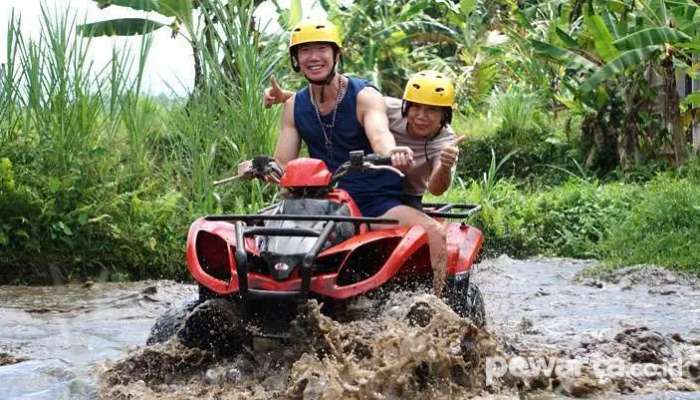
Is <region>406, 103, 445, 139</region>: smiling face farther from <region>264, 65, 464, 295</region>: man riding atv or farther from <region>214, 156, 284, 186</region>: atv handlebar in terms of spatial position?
<region>214, 156, 284, 186</region>: atv handlebar

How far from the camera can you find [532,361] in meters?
5.88

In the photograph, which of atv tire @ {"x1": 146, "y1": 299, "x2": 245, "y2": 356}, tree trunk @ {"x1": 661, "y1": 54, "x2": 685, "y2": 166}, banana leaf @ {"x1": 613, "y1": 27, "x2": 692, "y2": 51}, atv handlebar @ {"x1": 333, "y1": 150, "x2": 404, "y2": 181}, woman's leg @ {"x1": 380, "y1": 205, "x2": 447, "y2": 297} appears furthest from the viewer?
tree trunk @ {"x1": 661, "y1": 54, "x2": 685, "y2": 166}

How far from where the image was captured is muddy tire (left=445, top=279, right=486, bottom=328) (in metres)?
5.46

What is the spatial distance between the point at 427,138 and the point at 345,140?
393mm

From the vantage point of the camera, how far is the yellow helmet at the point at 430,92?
18.6 feet

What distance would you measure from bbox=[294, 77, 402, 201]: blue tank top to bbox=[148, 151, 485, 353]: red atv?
0.95ft

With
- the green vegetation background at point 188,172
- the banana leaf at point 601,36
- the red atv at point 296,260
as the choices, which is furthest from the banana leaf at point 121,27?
the red atv at point 296,260

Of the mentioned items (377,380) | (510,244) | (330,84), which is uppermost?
(330,84)

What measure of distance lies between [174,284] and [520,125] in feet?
27.9

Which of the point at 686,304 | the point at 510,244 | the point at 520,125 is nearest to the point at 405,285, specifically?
the point at 686,304

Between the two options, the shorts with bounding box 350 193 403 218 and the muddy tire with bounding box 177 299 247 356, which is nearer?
the muddy tire with bounding box 177 299 247 356

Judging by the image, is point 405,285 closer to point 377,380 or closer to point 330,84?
point 377,380

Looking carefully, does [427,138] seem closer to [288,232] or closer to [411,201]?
[411,201]

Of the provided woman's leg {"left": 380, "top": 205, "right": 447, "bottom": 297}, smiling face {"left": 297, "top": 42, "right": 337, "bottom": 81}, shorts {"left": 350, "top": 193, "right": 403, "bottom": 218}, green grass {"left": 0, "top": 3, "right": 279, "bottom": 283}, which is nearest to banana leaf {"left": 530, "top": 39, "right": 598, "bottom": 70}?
green grass {"left": 0, "top": 3, "right": 279, "bottom": 283}
